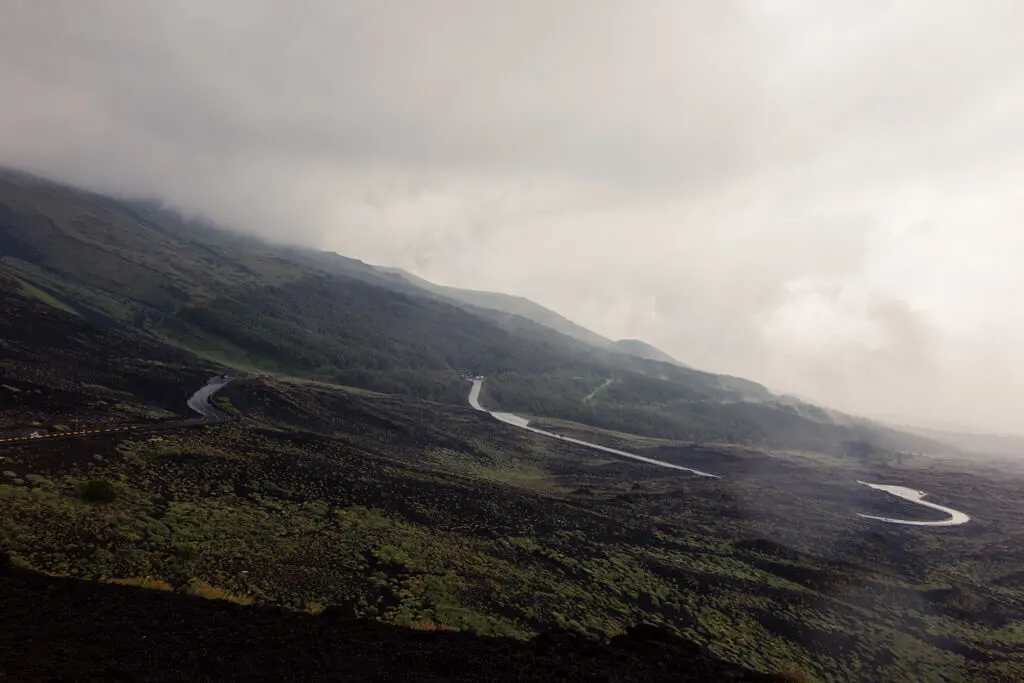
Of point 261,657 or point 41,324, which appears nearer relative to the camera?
point 261,657

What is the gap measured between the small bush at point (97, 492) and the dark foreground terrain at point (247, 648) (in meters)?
9.62

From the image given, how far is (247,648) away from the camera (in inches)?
737

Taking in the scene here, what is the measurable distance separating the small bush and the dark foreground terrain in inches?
379

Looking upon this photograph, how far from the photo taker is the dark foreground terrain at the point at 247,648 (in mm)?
16188

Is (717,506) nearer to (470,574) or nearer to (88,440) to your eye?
(470,574)

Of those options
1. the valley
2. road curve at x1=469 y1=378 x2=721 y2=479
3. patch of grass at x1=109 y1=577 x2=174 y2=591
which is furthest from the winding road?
patch of grass at x1=109 y1=577 x2=174 y2=591

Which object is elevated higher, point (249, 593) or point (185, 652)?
point (185, 652)

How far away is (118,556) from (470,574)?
19.2m

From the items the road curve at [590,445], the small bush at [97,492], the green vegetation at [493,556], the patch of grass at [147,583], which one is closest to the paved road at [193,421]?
the green vegetation at [493,556]

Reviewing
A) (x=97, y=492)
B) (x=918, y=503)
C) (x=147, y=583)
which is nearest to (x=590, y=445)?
(x=918, y=503)

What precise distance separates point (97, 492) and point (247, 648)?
1900 cm

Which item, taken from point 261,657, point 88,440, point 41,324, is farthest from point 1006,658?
point 41,324

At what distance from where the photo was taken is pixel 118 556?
2453cm

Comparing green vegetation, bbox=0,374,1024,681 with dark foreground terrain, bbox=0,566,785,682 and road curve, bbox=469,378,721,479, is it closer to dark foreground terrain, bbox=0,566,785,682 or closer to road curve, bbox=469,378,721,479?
dark foreground terrain, bbox=0,566,785,682
